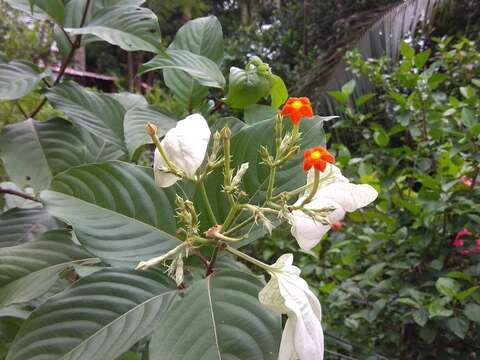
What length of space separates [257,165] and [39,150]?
438mm

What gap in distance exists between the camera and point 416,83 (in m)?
1.60

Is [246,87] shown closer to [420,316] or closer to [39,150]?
[39,150]

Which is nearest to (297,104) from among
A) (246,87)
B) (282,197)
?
(282,197)

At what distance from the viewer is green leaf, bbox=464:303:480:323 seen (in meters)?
1.21

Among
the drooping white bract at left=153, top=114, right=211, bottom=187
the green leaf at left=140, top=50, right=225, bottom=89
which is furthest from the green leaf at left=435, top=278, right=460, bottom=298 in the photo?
the drooping white bract at left=153, top=114, right=211, bottom=187

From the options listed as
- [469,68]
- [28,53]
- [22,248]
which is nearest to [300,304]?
[22,248]

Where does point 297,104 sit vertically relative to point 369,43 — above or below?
above

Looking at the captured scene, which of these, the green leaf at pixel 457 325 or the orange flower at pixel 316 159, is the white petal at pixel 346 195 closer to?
the orange flower at pixel 316 159

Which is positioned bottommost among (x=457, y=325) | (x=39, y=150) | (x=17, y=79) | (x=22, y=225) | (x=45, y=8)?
(x=457, y=325)

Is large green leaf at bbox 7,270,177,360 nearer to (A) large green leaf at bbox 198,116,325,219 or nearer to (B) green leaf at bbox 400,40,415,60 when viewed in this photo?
(A) large green leaf at bbox 198,116,325,219

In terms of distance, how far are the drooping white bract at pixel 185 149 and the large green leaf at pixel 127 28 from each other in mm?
316

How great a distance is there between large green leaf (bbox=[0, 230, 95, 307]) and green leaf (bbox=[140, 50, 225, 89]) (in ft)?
1.03

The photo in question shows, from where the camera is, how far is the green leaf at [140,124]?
718 millimetres

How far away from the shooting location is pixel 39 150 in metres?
0.85
